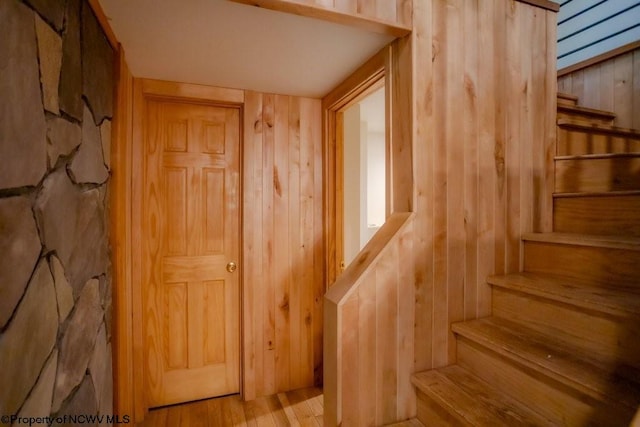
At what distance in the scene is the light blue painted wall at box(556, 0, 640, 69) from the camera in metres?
2.38

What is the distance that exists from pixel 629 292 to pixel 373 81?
1.58 metres

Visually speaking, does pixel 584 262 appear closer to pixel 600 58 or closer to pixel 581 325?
pixel 581 325

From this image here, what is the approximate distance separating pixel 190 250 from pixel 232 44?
142cm

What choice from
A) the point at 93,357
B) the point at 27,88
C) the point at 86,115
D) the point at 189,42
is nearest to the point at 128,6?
the point at 189,42

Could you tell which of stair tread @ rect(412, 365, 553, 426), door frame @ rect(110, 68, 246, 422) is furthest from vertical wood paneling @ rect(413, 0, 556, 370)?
door frame @ rect(110, 68, 246, 422)

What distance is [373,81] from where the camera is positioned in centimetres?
177

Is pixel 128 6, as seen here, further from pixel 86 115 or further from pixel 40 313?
pixel 40 313

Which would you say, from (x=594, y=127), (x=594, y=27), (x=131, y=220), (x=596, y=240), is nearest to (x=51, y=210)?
(x=131, y=220)

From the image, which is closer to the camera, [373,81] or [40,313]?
Answer: [40,313]

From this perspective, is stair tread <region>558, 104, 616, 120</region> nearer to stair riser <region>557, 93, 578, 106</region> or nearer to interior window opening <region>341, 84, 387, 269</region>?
stair riser <region>557, 93, 578, 106</region>

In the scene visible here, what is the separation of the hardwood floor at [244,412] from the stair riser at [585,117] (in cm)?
266

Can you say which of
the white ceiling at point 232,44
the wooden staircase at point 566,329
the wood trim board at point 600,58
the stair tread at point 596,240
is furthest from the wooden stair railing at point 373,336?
the wood trim board at point 600,58

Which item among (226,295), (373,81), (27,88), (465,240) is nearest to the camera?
(27,88)

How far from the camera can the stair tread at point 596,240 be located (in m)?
1.18
